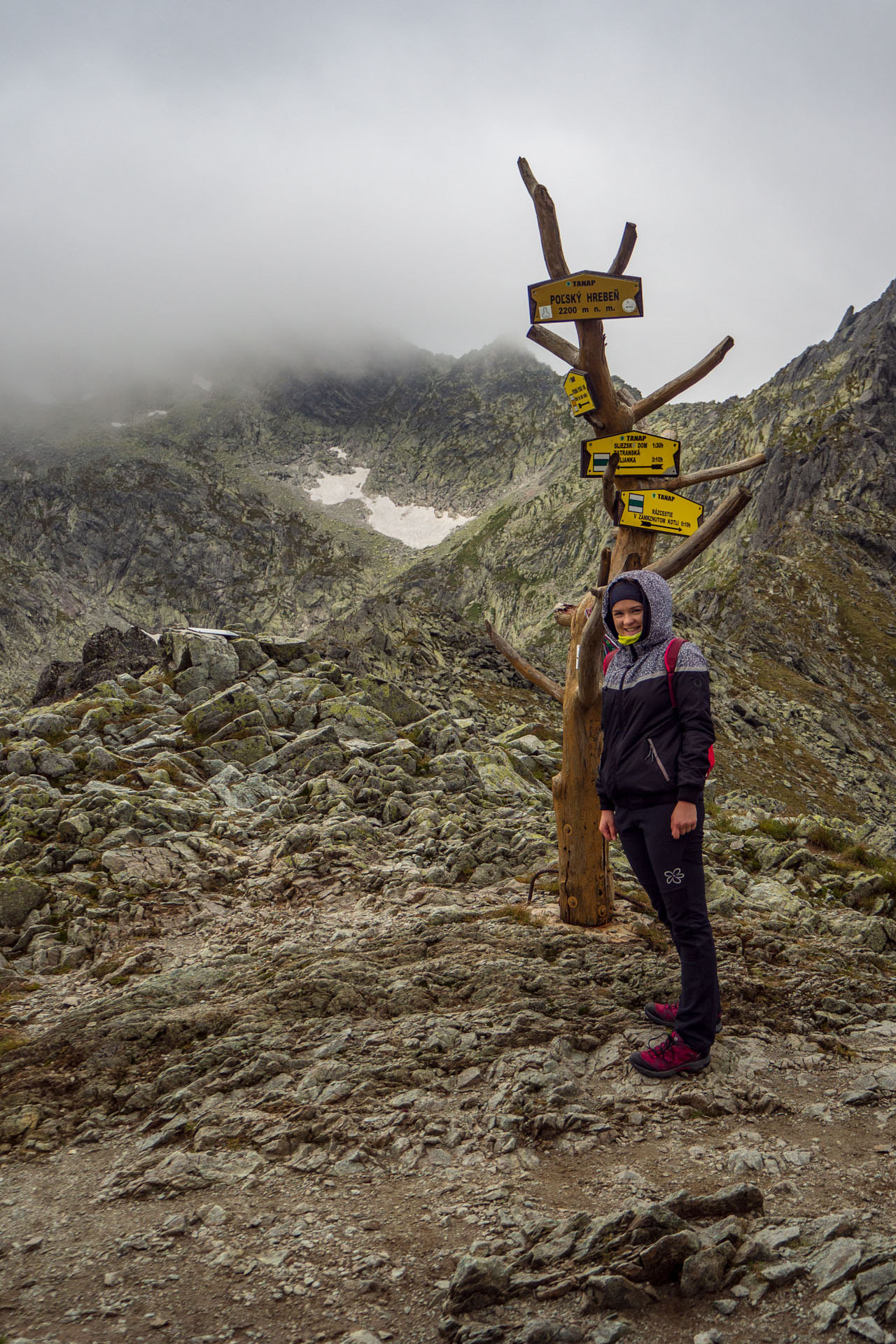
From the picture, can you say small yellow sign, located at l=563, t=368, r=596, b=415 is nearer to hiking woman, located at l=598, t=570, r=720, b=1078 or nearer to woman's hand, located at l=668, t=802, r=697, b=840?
hiking woman, located at l=598, t=570, r=720, b=1078

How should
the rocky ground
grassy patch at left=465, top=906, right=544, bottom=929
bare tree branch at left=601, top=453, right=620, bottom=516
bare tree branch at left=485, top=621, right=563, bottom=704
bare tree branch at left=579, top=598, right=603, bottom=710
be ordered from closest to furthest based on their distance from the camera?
the rocky ground < bare tree branch at left=601, top=453, right=620, bottom=516 < bare tree branch at left=579, top=598, right=603, bottom=710 < grassy patch at left=465, top=906, right=544, bottom=929 < bare tree branch at left=485, top=621, right=563, bottom=704

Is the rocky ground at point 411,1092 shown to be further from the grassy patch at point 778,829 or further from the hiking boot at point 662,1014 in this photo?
the grassy patch at point 778,829

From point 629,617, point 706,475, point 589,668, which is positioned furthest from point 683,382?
point 629,617

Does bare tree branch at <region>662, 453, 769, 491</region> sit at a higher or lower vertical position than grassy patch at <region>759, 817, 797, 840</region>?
higher

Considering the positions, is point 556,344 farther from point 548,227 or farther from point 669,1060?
point 669,1060

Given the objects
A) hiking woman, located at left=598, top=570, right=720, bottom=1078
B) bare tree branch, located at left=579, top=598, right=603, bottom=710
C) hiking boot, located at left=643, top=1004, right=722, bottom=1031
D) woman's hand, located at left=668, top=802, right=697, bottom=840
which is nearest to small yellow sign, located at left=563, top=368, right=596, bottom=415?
bare tree branch, located at left=579, top=598, right=603, bottom=710

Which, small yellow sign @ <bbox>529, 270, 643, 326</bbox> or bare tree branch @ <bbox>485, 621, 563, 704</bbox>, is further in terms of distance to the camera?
bare tree branch @ <bbox>485, 621, 563, 704</bbox>

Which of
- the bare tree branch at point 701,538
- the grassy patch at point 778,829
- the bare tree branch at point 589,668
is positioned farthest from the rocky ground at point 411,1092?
the bare tree branch at point 701,538

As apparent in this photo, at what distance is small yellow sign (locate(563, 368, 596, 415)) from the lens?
8.30m

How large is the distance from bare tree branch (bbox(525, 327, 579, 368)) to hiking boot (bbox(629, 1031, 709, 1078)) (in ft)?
23.5

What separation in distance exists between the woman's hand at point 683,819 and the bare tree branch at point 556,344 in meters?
5.48

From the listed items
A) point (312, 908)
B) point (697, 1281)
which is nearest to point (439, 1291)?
point (697, 1281)

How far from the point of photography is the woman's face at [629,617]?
622 cm

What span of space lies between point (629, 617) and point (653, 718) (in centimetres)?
91
